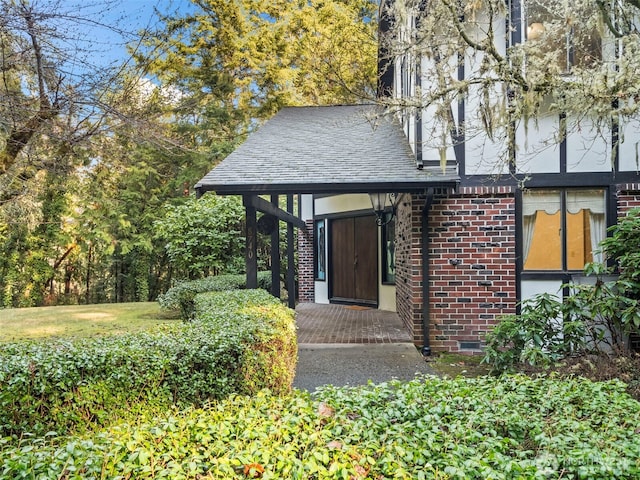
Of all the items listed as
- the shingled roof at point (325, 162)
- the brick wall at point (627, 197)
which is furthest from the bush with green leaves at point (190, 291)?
the brick wall at point (627, 197)

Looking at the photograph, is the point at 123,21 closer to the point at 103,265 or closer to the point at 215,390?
the point at 215,390

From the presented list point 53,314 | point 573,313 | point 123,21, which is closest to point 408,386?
point 573,313

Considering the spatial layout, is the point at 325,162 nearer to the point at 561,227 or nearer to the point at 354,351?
the point at 354,351

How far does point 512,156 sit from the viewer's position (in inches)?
231

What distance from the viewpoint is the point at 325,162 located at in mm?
6910

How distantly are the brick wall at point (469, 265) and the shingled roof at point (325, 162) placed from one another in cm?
71

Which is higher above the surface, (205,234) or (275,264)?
(205,234)

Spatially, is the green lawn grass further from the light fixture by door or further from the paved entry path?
the light fixture by door

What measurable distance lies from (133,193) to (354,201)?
24.6 ft

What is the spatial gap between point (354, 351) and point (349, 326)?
78.5 inches

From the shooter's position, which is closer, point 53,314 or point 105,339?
point 105,339

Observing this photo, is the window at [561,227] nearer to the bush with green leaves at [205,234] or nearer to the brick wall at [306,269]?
the bush with green leaves at [205,234]

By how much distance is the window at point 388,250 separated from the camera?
33.4 ft

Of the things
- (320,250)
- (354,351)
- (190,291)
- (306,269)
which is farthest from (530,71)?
(306,269)
